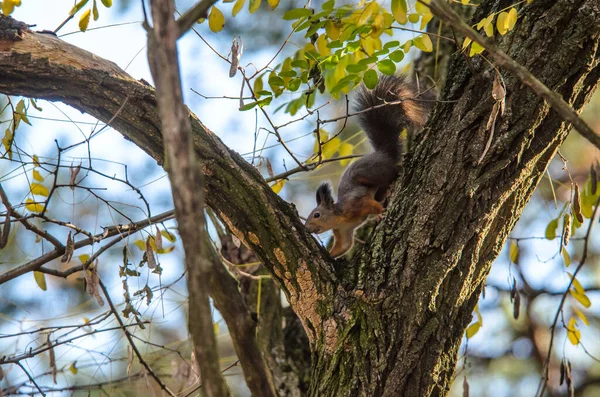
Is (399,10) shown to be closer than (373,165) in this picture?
Yes

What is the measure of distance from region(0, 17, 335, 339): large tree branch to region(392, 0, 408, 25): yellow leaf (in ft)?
2.23

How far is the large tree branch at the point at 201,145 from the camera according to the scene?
2.02 meters

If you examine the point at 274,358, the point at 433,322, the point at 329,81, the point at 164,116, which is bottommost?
the point at 164,116

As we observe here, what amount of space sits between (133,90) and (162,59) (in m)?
1.20

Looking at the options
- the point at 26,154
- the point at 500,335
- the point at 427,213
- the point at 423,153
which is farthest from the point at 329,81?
the point at 500,335

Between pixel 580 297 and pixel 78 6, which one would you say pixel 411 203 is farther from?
pixel 78 6

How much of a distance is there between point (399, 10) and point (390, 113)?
150 centimetres

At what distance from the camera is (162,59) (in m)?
0.88

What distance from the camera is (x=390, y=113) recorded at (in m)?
3.34

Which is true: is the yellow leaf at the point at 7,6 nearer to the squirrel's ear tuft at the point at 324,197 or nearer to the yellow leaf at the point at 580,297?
the squirrel's ear tuft at the point at 324,197

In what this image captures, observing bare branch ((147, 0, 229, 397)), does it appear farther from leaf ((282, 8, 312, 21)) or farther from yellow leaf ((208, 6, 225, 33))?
leaf ((282, 8, 312, 21))

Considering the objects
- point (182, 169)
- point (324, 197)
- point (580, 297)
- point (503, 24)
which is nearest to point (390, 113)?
point (324, 197)

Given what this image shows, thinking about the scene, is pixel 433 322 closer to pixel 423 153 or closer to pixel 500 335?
pixel 423 153

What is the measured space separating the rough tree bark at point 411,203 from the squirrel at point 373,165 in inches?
37.4
